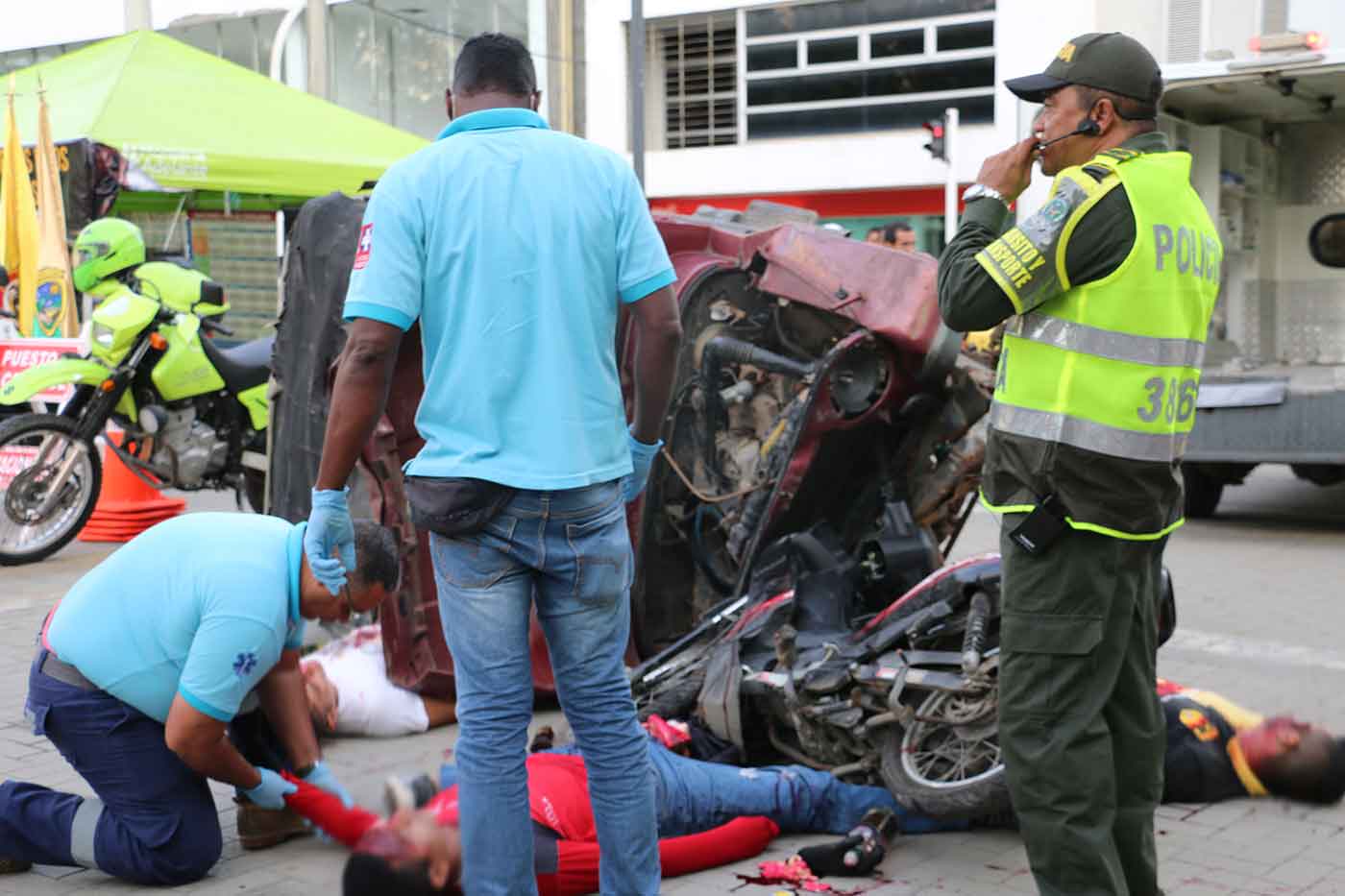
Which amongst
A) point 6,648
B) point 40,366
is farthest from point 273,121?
point 6,648

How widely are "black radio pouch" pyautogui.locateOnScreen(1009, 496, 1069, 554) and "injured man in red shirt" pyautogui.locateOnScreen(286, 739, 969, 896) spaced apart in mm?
1217

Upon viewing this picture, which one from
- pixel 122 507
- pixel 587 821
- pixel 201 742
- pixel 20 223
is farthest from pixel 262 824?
pixel 20 223

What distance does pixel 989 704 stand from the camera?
3.92m

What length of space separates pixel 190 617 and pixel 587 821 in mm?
1056

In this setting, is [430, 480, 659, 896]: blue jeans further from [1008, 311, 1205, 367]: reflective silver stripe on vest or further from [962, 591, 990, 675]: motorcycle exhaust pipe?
[962, 591, 990, 675]: motorcycle exhaust pipe

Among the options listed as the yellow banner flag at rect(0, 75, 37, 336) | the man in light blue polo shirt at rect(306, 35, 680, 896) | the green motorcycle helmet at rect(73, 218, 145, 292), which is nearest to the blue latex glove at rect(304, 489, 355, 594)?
the man in light blue polo shirt at rect(306, 35, 680, 896)

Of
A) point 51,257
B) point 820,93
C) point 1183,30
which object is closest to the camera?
point 51,257

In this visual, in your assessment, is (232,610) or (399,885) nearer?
(399,885)

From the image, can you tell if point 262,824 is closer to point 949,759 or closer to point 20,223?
point 949,759

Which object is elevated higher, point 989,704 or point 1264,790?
point 989,704

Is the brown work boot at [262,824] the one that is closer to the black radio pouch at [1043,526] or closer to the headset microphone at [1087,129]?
the black radio pouch at [1043,526]

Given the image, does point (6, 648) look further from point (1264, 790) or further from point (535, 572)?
point (1264, 790)

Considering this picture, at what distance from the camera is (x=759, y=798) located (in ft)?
13.4

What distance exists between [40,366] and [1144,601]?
274 inches
